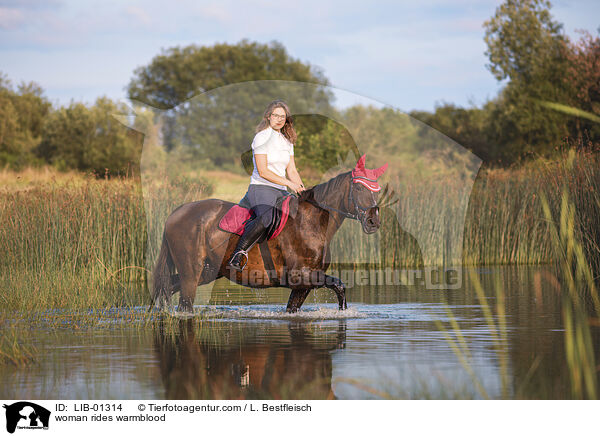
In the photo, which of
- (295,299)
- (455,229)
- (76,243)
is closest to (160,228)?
(76,243)

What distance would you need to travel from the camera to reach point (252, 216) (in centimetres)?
899

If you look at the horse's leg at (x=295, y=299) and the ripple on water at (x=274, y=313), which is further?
the horse's leg at (x=295, y=299)

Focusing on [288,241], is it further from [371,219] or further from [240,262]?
[371,219]

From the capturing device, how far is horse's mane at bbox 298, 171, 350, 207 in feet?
29.1

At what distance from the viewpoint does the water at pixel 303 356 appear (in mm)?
5438

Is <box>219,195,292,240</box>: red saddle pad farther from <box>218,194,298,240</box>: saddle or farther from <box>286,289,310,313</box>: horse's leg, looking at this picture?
<box>286,289,310,313</box>: horse's leg

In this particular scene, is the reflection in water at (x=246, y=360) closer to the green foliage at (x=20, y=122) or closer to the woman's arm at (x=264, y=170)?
the woman's arm at (x=264, y=170)

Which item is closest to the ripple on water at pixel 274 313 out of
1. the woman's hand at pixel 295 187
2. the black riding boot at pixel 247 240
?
the black riding boot at pixel 247 240

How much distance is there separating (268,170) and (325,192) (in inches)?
28.5
